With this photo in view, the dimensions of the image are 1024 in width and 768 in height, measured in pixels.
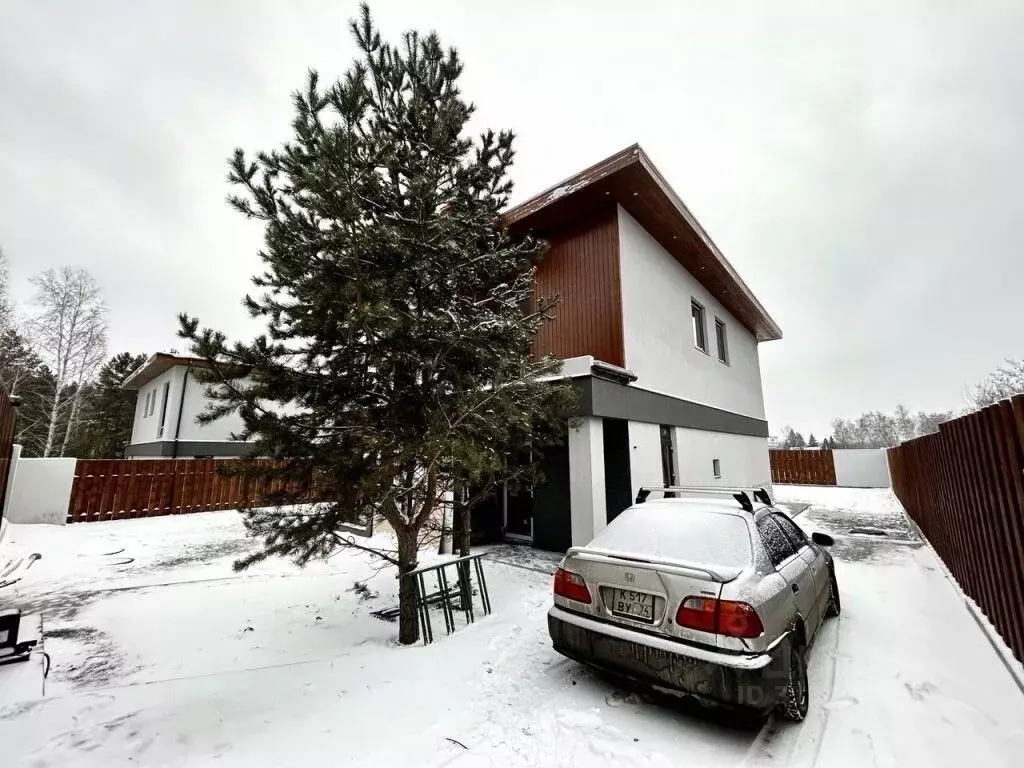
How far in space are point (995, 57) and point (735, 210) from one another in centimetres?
1605

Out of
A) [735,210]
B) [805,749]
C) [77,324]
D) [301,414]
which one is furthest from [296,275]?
[735,210]

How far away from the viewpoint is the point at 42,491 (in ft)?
33.0

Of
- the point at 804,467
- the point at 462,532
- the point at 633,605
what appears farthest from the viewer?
the point at 804,467

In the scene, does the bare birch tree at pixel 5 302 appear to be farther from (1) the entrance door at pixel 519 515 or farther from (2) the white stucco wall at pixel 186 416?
(1) the entrance door at pixel 519 515

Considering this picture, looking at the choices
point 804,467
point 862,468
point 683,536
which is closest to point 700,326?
point 683,536

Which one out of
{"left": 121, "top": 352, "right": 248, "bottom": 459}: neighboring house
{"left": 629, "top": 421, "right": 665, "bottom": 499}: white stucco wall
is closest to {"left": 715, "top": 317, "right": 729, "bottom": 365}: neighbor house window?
{"left": 629, "top": 421, "right": 665, "bottom": 499}: white stucco wall

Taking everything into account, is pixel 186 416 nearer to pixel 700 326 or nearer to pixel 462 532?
pixel 462 532

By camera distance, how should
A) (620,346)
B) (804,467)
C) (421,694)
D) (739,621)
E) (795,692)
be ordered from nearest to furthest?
(739,621)
(795,692)
(421,694)
(620,346)
(804,467)

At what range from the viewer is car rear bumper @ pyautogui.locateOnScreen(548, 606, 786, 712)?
95.1 inches

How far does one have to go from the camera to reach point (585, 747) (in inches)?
98.1

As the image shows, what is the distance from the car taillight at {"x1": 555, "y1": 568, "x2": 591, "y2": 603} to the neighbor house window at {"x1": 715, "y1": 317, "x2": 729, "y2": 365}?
12004 millimetres

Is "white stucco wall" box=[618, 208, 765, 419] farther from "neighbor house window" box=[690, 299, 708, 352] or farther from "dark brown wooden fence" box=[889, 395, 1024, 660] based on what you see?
"dark brown wooden fence" box=[889, 395, 1024, 660]

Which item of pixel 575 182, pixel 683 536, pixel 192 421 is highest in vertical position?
pixel 575 182

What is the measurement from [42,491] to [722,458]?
17.9 meters
